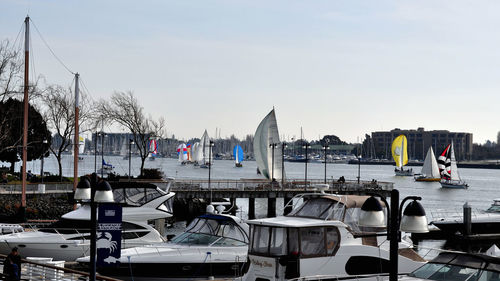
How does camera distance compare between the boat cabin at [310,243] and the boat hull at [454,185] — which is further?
the boat hull at [454,185]

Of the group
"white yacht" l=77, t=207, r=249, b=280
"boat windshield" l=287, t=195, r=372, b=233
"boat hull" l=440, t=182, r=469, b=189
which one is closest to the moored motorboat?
"white yacht" l=77, t=207, r=249, b=280

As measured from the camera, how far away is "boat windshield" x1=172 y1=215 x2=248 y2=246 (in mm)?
29844

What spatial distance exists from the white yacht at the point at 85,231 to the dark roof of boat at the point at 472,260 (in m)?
18.3

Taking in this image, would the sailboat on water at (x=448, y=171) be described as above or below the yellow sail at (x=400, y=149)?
below

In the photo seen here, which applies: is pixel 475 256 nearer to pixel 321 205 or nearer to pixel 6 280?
pixel 321 205

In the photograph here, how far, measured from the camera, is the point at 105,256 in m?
21.1

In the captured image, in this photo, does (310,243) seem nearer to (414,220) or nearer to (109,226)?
(109,226)

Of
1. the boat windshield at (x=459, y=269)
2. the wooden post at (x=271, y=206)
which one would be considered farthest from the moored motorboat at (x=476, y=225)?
the boat windshield at (x=459, y=269)

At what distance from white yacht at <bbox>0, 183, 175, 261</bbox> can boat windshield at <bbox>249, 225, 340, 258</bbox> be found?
548 inches

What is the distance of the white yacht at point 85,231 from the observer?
113 ft

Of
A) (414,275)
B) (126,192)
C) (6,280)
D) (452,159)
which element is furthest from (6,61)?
(452,159)

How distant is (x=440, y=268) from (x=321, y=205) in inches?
219

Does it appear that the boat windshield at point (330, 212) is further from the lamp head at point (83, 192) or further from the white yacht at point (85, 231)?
the white yacht at point (85, 231)

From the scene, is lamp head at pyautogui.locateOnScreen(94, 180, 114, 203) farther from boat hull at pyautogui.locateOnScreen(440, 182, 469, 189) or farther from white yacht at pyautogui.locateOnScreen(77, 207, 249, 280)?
boat hull at pyautogui.locateOnScreen(440, 182, 469, 189)
